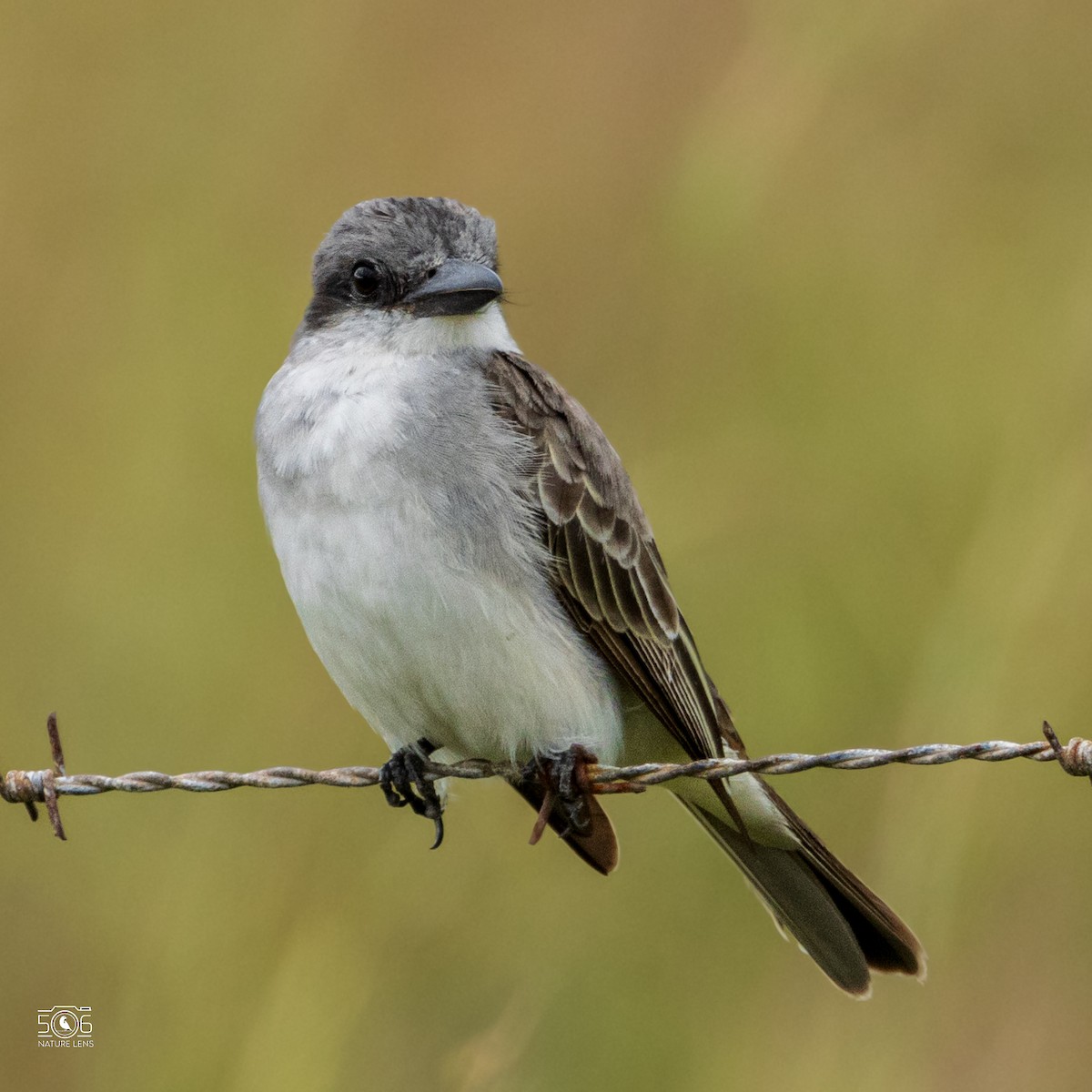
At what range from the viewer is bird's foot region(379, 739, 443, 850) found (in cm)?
437

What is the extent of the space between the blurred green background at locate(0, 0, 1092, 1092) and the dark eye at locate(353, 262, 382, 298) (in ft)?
3.83

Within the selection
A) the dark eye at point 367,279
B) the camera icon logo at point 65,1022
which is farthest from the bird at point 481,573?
the camera icon logo at point 65,1022

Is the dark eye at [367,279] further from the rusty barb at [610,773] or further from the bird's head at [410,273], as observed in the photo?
the rusty barb at [610,773]

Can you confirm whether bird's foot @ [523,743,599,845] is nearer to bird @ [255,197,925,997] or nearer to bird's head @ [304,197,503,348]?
bird @ [255,197,925,997]

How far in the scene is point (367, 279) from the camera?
4547 millimetres

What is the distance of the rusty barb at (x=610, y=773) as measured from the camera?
3.07 metres

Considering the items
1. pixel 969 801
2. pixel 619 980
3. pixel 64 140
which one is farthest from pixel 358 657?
pixel 64 140

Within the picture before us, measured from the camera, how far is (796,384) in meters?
5.71

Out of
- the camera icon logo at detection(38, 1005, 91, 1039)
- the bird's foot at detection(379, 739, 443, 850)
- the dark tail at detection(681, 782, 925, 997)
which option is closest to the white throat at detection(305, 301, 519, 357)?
the bird's foot at detection(379, 739, 443, 850)

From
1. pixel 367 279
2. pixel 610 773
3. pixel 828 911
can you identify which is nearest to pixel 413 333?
pixel 367 279

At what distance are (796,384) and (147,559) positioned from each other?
2215mm

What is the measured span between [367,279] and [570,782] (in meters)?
1.45

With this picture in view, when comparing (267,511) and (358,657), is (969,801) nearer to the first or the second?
(358,657)

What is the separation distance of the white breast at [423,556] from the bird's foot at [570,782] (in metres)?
0.05
